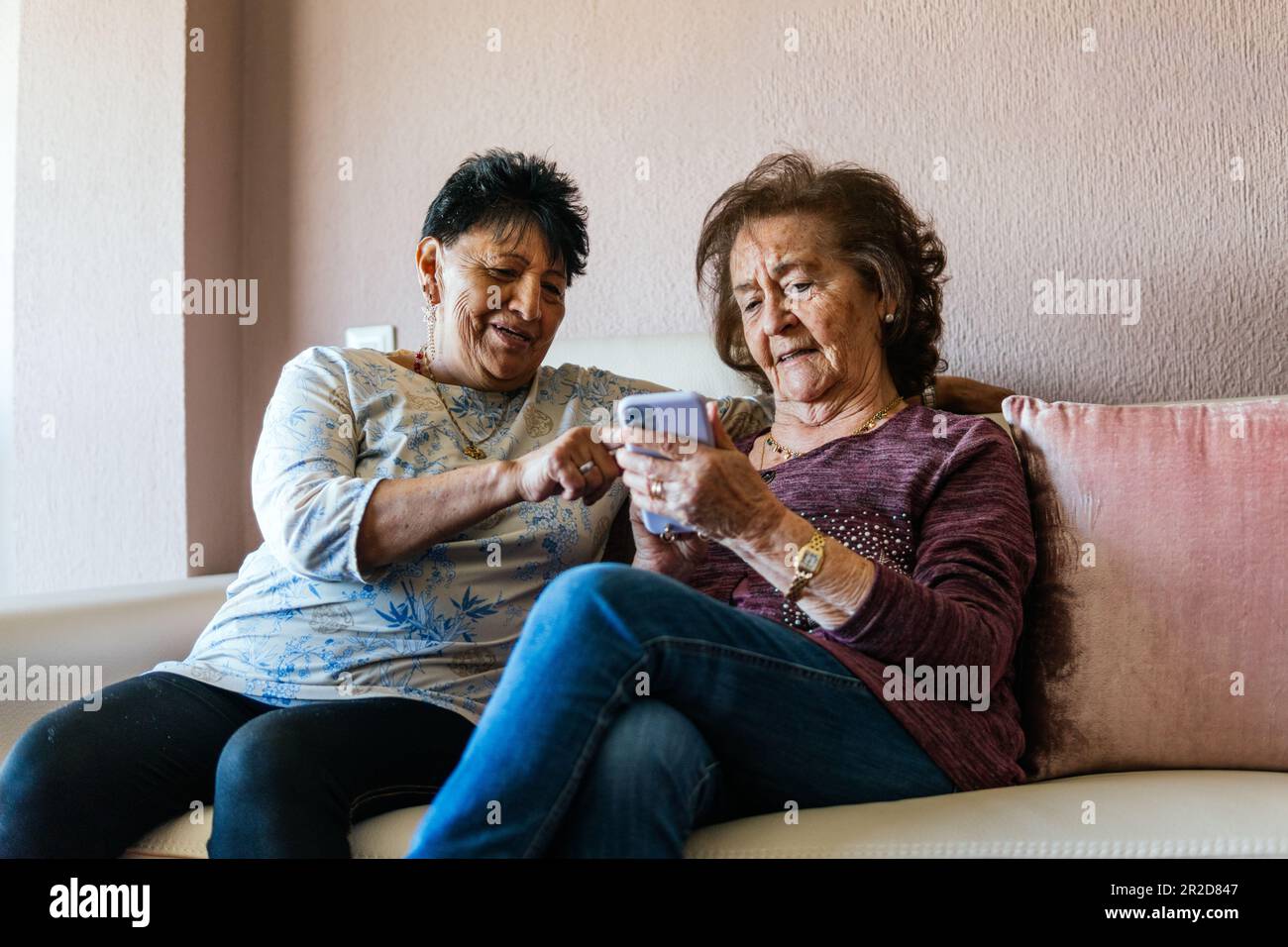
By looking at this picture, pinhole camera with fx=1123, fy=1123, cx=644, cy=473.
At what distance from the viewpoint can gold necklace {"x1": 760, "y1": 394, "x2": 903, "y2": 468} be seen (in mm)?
1462

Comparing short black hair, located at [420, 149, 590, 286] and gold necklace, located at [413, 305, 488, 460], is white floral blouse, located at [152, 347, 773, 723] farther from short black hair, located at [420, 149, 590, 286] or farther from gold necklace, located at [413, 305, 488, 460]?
short black hair, located at [420, 149, 590, 286]

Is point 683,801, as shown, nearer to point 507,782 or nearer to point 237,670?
point 507,782

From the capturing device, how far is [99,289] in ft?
6.89

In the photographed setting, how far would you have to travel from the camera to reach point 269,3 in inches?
88.8

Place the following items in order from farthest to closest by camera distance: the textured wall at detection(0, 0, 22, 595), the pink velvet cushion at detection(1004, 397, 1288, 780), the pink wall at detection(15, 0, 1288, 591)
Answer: the textured wall at detection(0, 0, 22, 595) → the pink wall at detection(15, 0, 1288, 591) → the pink velvet cushion at detection(1004, 397, 1288, 780)

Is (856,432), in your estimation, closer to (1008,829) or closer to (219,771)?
(1008,829)

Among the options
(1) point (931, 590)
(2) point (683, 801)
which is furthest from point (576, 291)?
(2) point (683, 801)

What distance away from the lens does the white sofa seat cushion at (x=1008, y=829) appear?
3.40 ft

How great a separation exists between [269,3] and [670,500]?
5.46 ft

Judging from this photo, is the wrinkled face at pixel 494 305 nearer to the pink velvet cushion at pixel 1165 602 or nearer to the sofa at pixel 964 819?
the sofa at pixel 964 819

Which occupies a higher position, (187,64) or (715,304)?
(187,64)

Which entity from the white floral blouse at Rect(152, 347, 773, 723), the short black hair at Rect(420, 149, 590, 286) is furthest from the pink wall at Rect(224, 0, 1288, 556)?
the white floral blouse at Rect(152, 347, 773, 723)

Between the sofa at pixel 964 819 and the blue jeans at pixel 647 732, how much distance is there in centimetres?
5

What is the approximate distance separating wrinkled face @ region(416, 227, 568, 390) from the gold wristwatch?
542 mm
